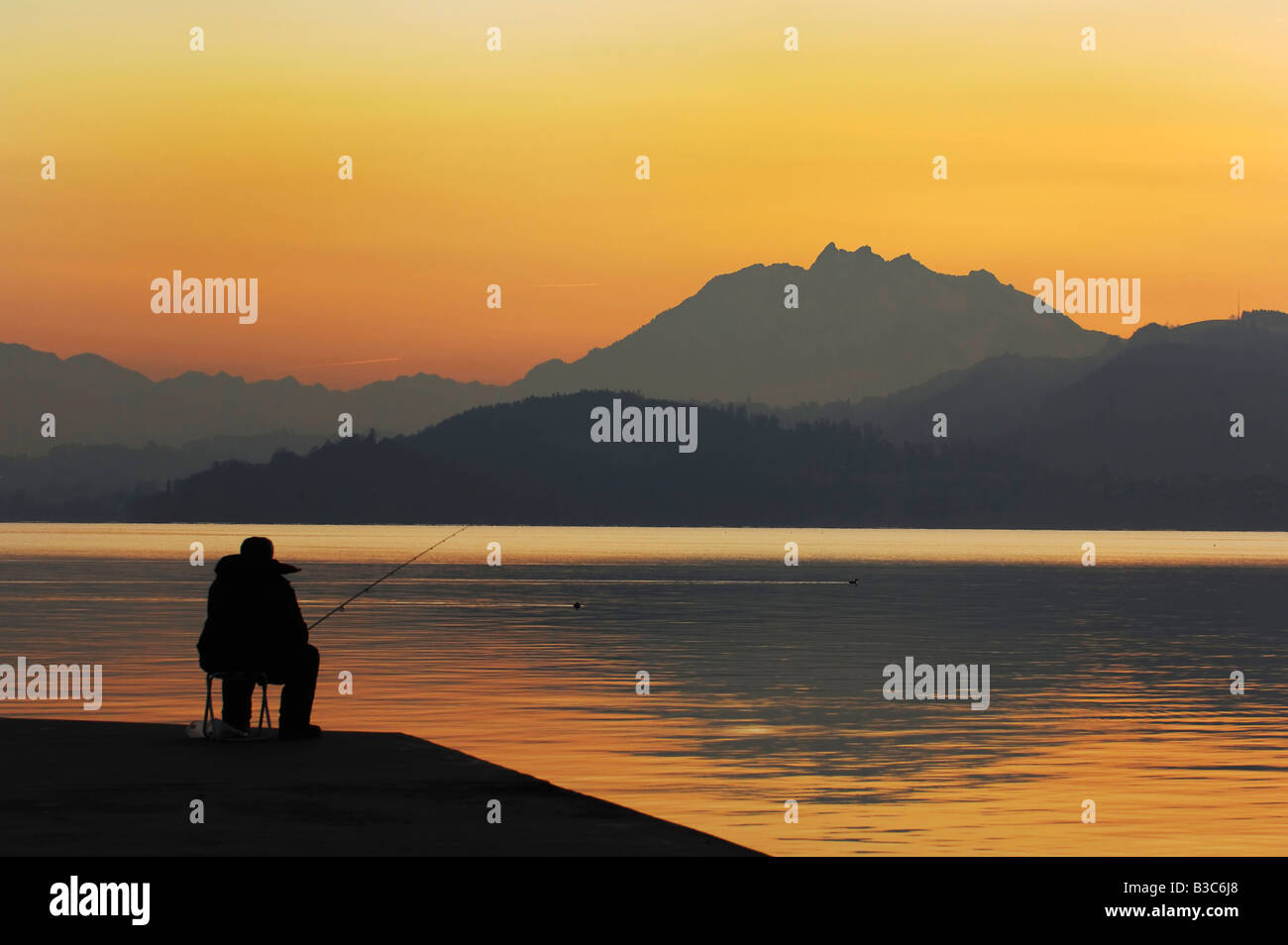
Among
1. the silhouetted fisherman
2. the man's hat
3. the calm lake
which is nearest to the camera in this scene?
the silhouetted fisherman

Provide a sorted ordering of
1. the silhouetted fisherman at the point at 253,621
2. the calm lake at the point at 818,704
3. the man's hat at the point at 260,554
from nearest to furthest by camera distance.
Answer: the silhouetted fisherman at the point at 253,621 < the man's hat at the point at 260,554 < the calm lake at the point at 818,704

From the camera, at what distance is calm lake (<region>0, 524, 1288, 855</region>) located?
71.4 feet

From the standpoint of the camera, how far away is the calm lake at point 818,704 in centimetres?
2175

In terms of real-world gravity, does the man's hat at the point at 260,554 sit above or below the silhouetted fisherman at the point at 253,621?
above

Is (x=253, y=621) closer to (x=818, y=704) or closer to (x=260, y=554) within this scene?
(x=260, y=554)

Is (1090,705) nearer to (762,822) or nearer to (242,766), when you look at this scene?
(762,822)

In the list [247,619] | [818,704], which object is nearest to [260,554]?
[247,619]

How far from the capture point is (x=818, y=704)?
35.0m

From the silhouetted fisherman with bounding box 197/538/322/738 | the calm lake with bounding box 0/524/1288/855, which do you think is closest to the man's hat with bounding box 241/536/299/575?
the silhouetted fisherman with bounding box 197/538/322/738

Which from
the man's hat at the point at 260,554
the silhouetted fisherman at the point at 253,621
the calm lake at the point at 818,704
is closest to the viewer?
the silhouetted fisherman at the point at 253,621

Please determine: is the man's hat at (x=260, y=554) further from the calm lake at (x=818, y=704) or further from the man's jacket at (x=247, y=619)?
the calm lake at (x=818, y=704)

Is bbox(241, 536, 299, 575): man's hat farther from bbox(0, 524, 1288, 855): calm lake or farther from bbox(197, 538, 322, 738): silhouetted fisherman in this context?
bbox(0, 524, 1288, 855): calm lake

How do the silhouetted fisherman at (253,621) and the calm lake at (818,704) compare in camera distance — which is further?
the calm lake at (818,704)

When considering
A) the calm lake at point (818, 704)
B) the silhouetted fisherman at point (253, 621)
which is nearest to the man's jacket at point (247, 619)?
the silhouetted fisherman at point (253, 621)
